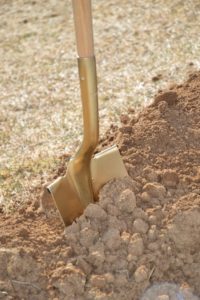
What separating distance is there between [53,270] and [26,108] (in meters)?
1.66

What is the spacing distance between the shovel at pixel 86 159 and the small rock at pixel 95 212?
3.8 inches

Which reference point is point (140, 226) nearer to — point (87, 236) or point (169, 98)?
point (87, 236)

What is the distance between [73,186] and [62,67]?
1.81 metres

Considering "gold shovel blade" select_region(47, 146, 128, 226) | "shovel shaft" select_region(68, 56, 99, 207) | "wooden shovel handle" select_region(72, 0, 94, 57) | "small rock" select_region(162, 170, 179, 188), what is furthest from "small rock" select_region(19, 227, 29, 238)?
"wooden shovel handle" select_region(72, 0, 94, 57)

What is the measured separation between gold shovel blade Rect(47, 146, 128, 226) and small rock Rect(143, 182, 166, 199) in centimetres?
12

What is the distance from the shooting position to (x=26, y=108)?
417cm

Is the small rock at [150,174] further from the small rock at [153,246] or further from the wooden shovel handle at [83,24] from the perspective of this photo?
the wooden shovel handle at [83,24]

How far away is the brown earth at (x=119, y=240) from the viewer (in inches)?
104

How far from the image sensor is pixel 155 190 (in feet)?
9.37

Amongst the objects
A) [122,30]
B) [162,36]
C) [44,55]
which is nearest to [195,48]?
[162,36]

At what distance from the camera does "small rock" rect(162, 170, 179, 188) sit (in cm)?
290

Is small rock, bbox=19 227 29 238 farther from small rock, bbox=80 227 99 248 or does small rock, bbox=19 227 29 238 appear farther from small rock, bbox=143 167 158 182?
small rock, bbox=143 167 158 182

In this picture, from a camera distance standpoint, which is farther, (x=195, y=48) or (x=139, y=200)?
(x=195, y=48)

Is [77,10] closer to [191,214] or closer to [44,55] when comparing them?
[191,214]
